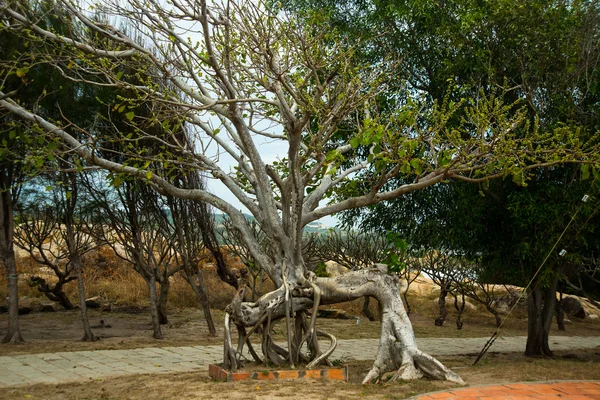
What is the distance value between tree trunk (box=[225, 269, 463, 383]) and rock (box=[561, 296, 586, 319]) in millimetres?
14197

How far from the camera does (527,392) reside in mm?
6316

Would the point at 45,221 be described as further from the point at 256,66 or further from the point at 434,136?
the point at 434,136

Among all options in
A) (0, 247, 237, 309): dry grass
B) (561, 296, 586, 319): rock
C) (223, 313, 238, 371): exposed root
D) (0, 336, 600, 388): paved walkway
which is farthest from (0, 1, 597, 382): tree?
(561, 296, 586, 319): rock

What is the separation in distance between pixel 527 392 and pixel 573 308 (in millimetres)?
15538

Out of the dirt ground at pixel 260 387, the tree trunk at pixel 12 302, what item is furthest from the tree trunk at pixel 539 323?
the tree trunk at pixel 12 302

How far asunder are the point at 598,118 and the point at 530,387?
5286 mm

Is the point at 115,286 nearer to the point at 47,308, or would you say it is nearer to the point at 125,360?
the point at 47,308

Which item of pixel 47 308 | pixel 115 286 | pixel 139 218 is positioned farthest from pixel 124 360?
pixel 115 286

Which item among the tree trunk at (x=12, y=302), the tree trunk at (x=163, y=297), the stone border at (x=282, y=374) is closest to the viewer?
the stone border at (x=282, y=374)

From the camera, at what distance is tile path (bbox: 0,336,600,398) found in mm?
8383

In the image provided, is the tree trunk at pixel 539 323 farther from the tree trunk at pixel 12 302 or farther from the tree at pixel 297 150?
the tree trunk at pixel 12 302

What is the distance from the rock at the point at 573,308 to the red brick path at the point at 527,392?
14494 millimetres

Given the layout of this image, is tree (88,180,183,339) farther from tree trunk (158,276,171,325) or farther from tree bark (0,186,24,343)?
tree bark (0,186,24,343)

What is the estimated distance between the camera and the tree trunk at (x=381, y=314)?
24.2 feet
